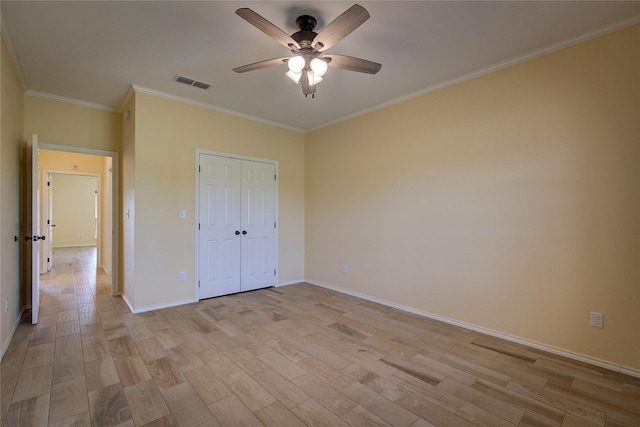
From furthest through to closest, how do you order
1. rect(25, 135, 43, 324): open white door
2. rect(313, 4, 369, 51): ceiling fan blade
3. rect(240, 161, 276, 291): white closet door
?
rect(240, 161, 276, 291): white closet door, rect(25, 135, 43, 324): open white door, rect(313, 4, 369, 51): ceiling fan blade

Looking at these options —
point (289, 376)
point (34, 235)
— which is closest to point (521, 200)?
point (289, 376)

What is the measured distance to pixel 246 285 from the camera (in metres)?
4.54

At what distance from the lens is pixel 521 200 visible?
2.76m

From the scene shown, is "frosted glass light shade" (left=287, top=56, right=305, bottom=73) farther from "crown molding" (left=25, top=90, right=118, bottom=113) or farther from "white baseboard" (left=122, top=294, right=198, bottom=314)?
"crown molding" (left=25, top=90, right=118, bottom=113)

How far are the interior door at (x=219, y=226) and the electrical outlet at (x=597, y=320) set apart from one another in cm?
403

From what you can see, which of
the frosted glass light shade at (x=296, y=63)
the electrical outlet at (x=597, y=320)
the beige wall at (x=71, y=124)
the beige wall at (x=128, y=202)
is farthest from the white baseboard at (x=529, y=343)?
the beige wall at (x=71, y=124)

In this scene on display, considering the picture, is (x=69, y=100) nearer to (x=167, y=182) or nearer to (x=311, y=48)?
(x=167, y=182)

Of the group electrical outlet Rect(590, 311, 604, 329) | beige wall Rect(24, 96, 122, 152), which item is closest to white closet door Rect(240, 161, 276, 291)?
beige wall Rect(24, 96, 122, 152)

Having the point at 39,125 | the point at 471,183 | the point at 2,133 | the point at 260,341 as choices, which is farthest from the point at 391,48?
the point at 39,125

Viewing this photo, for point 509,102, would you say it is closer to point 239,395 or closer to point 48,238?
point 239,395

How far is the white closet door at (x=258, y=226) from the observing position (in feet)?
14.8

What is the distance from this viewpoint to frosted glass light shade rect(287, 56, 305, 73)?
2234 mm

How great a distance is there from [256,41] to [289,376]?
2.76 meters

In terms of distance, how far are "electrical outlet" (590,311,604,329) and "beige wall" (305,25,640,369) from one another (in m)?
0.04
